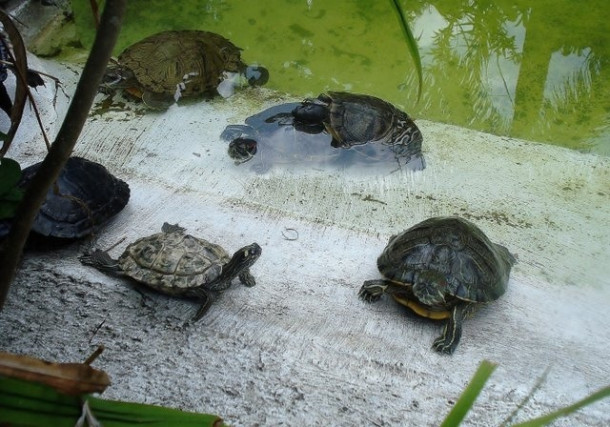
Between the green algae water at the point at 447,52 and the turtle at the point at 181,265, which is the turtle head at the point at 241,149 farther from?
the turtle at the point at 181,265

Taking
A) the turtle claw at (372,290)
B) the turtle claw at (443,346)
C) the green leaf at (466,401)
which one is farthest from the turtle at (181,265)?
the green leaf at (466,401)

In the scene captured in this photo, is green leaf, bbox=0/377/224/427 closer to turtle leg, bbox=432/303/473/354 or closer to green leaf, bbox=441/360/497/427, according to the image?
green leaf, bbox=441/360/497/427

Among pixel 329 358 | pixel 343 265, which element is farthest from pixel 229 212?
pixel 329 358

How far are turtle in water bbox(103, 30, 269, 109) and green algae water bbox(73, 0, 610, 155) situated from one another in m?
0.27

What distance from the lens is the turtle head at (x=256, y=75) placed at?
4.36m

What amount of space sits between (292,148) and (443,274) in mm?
1608

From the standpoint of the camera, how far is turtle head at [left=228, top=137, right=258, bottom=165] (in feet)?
12.0

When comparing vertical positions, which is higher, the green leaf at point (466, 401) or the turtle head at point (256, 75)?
the green leaf at point (466, 401)

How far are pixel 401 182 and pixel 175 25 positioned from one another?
2.51 metres

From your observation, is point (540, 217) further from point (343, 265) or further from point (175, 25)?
point (175, 25)

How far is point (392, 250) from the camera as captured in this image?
2744 millimetres

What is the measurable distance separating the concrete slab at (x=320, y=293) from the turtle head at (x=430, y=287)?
0.16 metres

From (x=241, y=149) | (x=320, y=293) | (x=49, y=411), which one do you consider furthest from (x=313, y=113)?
(x=49, y=411)

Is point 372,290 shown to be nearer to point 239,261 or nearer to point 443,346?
point 443,346
